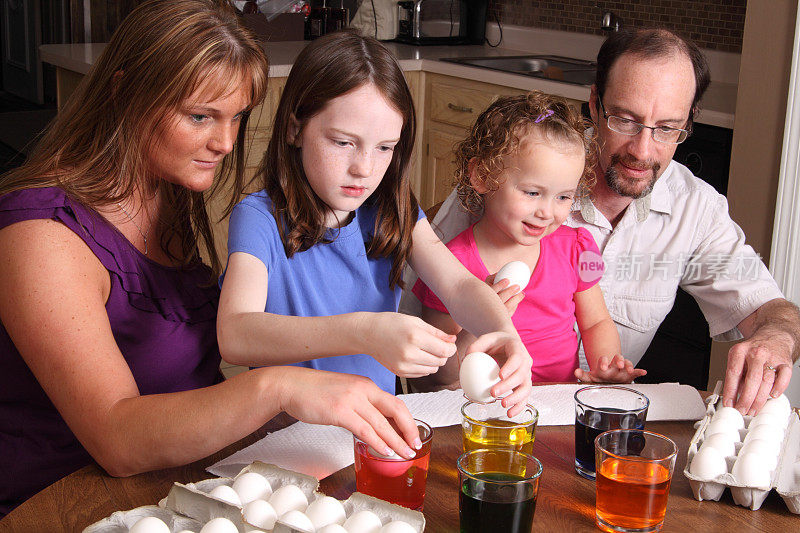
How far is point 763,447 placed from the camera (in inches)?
42.3

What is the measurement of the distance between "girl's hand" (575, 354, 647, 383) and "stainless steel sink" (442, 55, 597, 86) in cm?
212

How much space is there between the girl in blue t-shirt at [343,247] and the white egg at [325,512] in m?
0.22

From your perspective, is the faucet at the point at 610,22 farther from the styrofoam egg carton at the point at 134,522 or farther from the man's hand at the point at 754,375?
the styrofoam egg carton at the point at 134,522

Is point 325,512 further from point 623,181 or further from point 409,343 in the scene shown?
point 623,181

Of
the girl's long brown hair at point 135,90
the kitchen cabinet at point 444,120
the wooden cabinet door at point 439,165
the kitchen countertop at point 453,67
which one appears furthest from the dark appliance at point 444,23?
the girl's long brown hair at point 135,90

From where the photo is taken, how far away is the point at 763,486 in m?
1.02

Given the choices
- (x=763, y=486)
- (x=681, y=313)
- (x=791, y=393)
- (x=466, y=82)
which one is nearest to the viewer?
(x=763, y=486)

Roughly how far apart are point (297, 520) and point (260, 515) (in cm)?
5

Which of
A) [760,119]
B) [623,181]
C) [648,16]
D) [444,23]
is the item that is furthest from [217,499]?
[444,23]

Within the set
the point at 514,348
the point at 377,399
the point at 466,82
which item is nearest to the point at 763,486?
the point at 514,348

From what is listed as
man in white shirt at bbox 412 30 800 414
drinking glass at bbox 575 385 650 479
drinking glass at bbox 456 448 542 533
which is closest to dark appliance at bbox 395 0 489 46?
man in white shirt at bbox 412 30 800 414

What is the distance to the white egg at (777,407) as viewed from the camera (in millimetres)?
1214

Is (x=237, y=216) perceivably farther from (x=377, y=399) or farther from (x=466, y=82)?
(x=466, y=82)

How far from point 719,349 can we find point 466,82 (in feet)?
5.11
